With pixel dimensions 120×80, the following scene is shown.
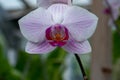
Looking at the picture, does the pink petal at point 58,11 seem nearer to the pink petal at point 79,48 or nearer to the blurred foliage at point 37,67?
the pink petal at point 79,48

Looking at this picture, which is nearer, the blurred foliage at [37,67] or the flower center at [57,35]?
the flower center at [57,35]

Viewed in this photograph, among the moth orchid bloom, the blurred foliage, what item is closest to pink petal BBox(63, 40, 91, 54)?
the moth orchid bloom

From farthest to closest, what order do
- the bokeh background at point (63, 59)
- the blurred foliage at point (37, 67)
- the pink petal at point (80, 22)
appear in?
1. the blurred foliage at point (37, 67)
2. the bokeh background at point (63, 59)
3. the pink petal at point (80, 22)

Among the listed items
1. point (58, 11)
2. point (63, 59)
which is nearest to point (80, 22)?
point (58, 11)

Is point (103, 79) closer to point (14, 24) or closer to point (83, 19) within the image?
point (83, 19)

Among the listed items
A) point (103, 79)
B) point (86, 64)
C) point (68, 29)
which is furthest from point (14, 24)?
point (68, 29)

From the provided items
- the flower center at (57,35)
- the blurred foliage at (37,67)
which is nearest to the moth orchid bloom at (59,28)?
the flower center at (57,35)

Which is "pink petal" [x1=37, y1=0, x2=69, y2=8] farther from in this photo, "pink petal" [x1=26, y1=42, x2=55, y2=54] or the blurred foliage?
the blurred foliage

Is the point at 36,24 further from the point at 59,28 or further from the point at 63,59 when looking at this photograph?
the point at 63,59
